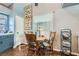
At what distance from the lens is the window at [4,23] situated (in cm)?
166

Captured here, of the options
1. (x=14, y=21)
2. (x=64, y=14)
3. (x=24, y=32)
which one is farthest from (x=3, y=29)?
(x=64, y=14)

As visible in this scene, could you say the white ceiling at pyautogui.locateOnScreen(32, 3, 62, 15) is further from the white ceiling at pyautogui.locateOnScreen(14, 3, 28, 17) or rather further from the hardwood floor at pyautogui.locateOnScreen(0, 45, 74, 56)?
the hardwood floor at pyautogui.locateOnScreen(0, 45, 74, 56)

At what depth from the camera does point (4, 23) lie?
5.52 ft

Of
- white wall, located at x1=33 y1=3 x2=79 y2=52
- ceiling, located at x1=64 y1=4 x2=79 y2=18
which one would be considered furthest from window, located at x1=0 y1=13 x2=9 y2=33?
ceiling, located at x1=64 y1=4 x2=79 y2=18

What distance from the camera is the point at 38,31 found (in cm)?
172

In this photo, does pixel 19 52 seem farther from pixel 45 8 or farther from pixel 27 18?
pixel 45 8

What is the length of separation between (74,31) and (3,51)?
108 centimetres

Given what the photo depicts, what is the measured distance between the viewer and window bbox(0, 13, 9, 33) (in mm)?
1665

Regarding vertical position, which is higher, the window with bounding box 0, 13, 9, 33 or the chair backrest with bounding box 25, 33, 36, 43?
the window with bounding box 0, 13, 9, 33

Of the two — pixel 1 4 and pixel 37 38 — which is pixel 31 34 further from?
pixel 1 4

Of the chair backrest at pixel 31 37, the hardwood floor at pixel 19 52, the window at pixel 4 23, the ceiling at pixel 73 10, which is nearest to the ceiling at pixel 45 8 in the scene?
the ceiling at pixel 73 10

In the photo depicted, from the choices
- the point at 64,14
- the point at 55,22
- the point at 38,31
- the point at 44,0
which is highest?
the point at 44,0

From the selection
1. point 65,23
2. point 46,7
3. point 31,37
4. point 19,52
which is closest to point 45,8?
point 46,7

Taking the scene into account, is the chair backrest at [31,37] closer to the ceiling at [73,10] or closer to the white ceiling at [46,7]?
the white ceiling at [46,7]
